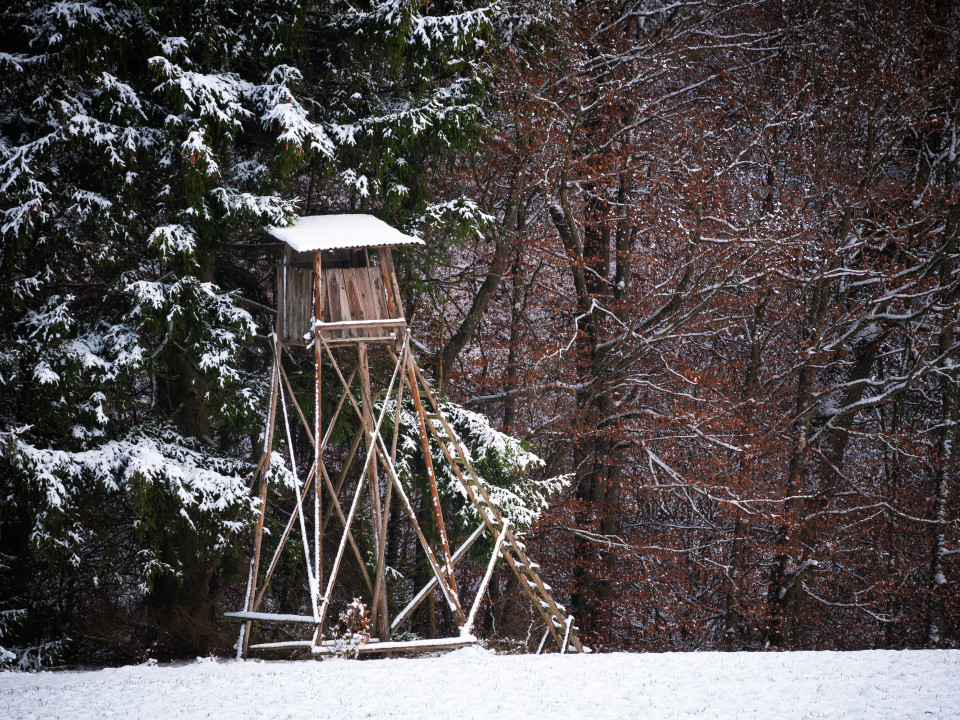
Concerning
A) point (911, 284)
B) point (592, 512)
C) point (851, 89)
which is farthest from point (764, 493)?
point (851, 89)

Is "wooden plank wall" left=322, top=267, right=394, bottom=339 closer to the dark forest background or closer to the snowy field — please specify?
the dark forest background

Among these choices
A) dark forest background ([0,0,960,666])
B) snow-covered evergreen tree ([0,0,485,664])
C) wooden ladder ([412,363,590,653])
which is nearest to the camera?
snow-covered evergreen tree ([0,0,485,664])

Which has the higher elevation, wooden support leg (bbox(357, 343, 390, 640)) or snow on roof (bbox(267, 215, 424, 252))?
snow on roof (bbox(267, 215, 424, 252))

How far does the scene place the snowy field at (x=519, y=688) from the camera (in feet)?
22.8

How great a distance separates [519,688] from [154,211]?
23.0ft

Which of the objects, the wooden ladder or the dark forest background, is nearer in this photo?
the dark forest background

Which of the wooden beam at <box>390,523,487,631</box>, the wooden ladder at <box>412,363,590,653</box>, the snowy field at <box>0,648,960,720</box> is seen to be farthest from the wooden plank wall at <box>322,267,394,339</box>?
the snowy field at <box>0,648,960,720</box>

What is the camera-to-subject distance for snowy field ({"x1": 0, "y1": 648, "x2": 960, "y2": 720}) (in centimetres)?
696

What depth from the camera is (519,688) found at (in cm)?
773

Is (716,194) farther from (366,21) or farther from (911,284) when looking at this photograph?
(366,21)

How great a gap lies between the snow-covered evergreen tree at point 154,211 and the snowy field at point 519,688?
171 centimetres

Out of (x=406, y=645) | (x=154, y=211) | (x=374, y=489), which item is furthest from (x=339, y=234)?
(x=406, y=645)

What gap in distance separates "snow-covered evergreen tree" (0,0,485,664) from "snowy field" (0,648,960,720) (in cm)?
171

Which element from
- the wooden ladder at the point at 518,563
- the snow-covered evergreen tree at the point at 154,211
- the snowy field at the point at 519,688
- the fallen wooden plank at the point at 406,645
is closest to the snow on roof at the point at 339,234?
the snow-covered evergreen tree at the point at 154,211
